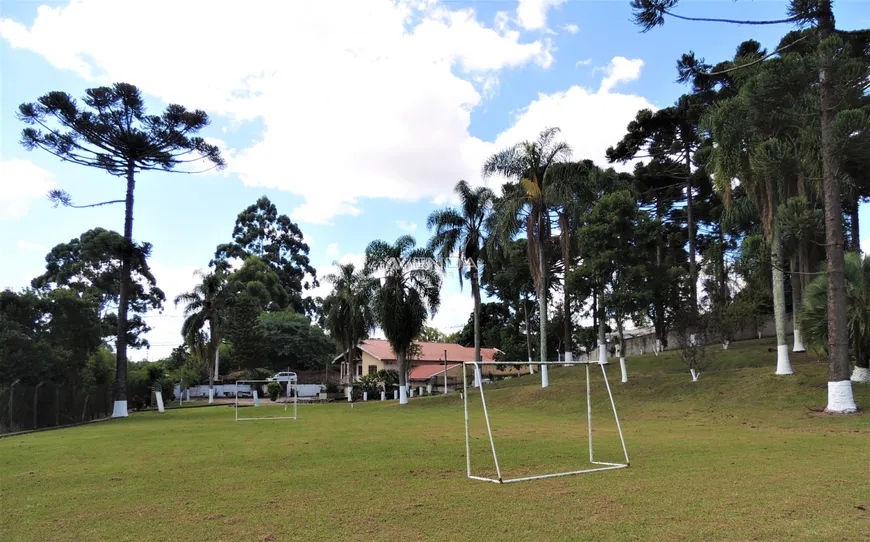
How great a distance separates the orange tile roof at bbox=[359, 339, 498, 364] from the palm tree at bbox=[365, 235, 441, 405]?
70.4 ft

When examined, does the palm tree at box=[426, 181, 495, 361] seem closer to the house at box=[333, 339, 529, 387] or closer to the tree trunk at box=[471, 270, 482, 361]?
the tree trunk at box=[471, 270, 482, 361]

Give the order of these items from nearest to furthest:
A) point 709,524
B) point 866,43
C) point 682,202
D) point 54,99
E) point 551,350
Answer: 1. point 709,524
2. point 866,43
3. point 54,99
4. point 682,202
5. point 551,350

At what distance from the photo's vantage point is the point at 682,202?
42.4 m

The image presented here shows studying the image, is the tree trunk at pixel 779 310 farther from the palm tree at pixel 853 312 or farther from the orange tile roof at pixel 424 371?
the orange tile roof at pixel 424 371

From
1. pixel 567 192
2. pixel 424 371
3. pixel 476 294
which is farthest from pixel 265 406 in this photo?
pixel 567 192

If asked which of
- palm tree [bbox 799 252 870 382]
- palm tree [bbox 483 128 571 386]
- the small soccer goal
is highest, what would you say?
palm tree [bbox 483 128 571 386]

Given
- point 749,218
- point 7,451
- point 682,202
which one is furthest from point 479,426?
point 682,202

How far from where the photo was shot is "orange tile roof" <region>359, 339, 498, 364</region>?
57.5 meters

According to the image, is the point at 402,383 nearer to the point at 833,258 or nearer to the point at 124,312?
the point at 124,312

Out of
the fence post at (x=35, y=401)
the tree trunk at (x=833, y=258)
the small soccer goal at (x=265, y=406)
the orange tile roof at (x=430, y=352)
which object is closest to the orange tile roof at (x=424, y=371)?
the orange tile roof at (x=430, y=352)

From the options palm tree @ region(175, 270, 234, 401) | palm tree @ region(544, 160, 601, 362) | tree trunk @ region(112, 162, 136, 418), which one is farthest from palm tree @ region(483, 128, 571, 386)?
palm tree @ region(175, 270, 234, 401)

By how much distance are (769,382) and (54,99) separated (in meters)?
33.6

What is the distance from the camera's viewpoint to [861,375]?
19.2 meters

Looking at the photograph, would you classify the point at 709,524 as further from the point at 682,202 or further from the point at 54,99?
the point at 682,202
